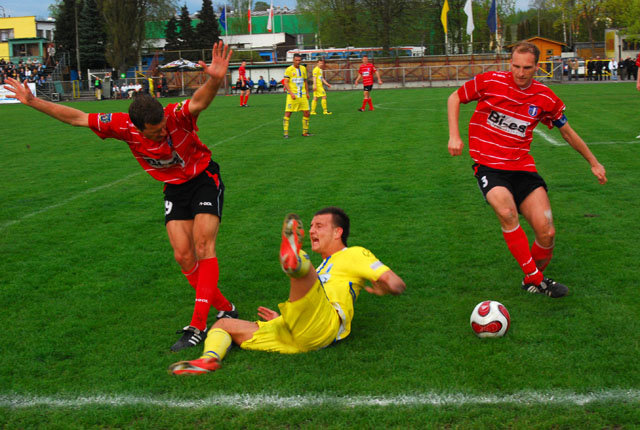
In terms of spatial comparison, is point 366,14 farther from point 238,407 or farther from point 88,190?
point 238,407

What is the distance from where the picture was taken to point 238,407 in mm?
3541

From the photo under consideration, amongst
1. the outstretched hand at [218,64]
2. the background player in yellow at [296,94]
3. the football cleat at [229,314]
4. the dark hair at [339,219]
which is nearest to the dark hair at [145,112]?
the outstretched hand at [218,64]

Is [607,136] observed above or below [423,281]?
above

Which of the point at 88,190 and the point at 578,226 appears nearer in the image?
the point at 578,226

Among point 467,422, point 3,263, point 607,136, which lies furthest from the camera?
point 607,136

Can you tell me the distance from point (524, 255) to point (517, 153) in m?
0.91

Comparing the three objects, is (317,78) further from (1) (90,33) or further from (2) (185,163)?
(1) (90,33)

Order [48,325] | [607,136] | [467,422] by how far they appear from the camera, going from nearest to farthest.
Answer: [467,422] < [48,325] < [607,136]

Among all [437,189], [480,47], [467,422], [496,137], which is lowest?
[467,422]

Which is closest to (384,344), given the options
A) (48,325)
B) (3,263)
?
(48,325)

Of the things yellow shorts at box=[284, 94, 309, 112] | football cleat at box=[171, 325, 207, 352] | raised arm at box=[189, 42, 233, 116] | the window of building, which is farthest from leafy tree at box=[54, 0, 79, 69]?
football cleat at box=[171, 325, 207, 352]

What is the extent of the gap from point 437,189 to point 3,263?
Answer: 20.5 feet

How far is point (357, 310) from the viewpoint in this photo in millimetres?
5129

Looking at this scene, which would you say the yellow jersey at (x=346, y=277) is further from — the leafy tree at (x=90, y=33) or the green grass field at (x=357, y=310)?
the leafy tree at (x=90, y=33)
